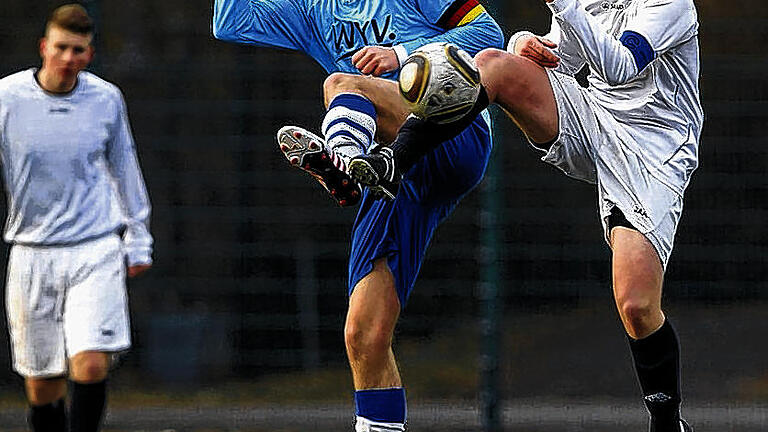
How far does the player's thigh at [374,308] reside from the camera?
5043 millimetres

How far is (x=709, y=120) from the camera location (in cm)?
753

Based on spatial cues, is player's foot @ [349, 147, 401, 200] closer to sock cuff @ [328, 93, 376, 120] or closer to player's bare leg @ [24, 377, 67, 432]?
sock cuff @ [328, 93, 376, 120]

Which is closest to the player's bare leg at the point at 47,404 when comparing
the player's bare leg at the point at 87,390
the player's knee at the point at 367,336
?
the player's bare leg at the point at 87,390

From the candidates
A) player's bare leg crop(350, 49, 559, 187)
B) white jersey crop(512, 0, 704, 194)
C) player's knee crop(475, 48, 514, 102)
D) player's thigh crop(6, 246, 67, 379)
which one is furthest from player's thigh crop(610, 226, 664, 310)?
player's thigh crop(6, 246, 67, 379)

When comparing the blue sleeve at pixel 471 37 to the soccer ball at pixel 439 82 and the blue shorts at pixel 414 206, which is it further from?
the soccer ball at pixel 439 82

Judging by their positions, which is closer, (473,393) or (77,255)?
(77,255)

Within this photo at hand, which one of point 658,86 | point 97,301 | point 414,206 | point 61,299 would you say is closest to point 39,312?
point 61,299

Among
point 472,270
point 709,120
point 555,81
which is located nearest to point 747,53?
point 709,120

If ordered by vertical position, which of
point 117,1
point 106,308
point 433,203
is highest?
point 117,1

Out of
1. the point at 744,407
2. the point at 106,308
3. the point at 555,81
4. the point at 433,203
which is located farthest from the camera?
the point at 744,407

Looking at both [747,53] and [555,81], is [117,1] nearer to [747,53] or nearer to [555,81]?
[747,53]

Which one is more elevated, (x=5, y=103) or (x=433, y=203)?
(x=5, y=103)

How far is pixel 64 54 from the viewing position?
6.23m

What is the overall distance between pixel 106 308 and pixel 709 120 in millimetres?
2992
